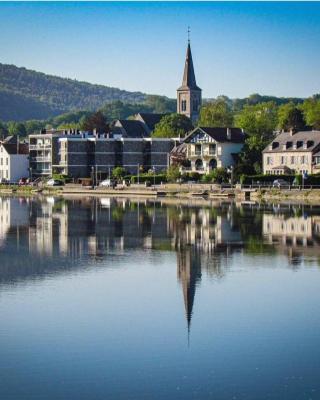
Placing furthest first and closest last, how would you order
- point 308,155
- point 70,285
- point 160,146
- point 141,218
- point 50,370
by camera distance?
point 160,146 < point 308,155 < point 141,218 < point 70,285 < point 50,370

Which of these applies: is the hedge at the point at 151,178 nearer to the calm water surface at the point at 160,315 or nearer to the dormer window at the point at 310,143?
the dormer window at the point at 310,143

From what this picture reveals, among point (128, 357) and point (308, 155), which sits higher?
point (308, 155)

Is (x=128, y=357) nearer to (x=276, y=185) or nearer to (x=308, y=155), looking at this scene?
(x=276, y=185)

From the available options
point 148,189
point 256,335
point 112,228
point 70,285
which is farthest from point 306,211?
point 256,335

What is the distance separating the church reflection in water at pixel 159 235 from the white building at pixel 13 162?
1386 inches

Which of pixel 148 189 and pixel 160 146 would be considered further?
pixel 160 146

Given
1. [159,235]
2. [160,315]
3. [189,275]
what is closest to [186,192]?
[159,235]

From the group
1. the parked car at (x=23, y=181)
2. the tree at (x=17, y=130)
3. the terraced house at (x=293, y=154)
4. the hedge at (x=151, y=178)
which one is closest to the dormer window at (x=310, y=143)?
→ the terraced house at (x=293, y=154)

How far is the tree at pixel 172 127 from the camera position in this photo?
330 ft

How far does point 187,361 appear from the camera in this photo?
680 inches

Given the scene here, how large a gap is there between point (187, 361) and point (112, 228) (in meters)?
26.7

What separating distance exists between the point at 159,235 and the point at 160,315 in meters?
19.0

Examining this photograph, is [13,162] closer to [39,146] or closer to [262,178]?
[39,146]

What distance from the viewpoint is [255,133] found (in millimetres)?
91188
